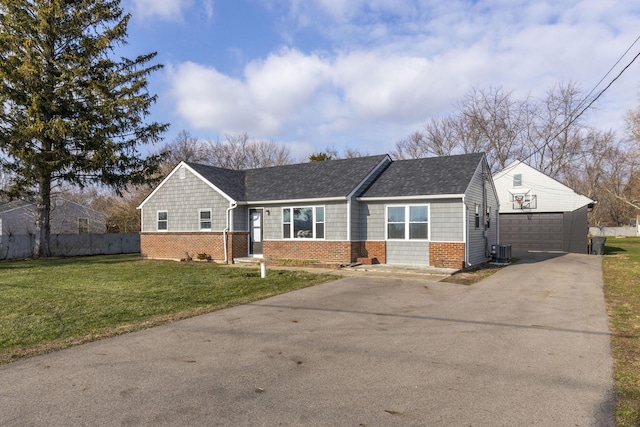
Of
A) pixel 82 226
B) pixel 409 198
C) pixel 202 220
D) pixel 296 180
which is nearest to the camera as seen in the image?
pixel 409 198

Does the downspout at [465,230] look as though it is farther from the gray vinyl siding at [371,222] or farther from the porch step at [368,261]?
the porch step at [368,261]

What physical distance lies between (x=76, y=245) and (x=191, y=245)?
10.4 meters

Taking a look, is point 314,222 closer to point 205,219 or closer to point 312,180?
point 312,180

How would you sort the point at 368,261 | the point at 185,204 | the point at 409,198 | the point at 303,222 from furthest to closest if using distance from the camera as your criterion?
the point at 185,204 < the point at 303,222 < the point at 368,261 < the point at 409,198

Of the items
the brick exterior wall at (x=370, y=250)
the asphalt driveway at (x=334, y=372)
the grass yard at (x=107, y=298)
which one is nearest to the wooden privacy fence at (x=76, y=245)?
the grass yard at (x=107, y=298)

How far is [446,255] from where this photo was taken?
49.1ft

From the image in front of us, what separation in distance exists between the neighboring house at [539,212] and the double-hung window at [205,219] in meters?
17.9

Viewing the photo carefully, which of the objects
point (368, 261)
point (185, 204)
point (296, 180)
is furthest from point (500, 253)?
point (185, 204)

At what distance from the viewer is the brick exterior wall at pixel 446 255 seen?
14.8m

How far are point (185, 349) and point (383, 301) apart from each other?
187 inches

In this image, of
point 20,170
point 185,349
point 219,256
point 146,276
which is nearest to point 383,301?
point 185,349

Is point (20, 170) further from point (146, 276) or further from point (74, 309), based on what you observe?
point (74, 309)

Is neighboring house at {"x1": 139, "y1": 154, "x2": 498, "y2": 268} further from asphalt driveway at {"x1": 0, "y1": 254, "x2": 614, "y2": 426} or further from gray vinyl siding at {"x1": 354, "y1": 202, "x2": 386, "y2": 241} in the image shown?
→ asphalt driveway at {"x1": 0, "y1": 254, "x2": 614, "y2": 426}

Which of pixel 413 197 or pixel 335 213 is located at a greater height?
pixel 413 197
